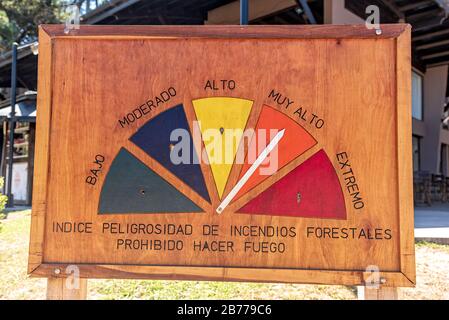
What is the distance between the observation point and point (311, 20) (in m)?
6.55

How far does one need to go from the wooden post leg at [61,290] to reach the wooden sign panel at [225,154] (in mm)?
85

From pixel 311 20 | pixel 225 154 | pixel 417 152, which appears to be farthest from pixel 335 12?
pixel 417 152

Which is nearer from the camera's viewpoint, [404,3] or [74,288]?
[74,288]

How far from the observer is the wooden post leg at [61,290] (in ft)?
7.02

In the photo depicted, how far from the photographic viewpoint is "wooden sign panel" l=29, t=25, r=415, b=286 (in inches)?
82.0

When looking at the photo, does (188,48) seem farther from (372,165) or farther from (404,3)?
(404,3)

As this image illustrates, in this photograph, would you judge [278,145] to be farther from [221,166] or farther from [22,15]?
[22,15]

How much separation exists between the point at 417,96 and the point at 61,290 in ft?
46.8

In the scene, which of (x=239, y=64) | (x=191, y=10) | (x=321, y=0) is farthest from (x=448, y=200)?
(x=239, y=64)

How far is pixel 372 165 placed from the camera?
210 cm

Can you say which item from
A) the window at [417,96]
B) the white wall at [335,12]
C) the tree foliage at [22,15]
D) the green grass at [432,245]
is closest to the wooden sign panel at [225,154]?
the green grass at [432,245]

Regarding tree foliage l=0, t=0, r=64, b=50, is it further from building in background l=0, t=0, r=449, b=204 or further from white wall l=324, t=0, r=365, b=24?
white wall l=324, t=0, r=365, b=24

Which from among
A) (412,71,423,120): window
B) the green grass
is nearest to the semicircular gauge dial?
the green grass

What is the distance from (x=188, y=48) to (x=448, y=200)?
1446cm
